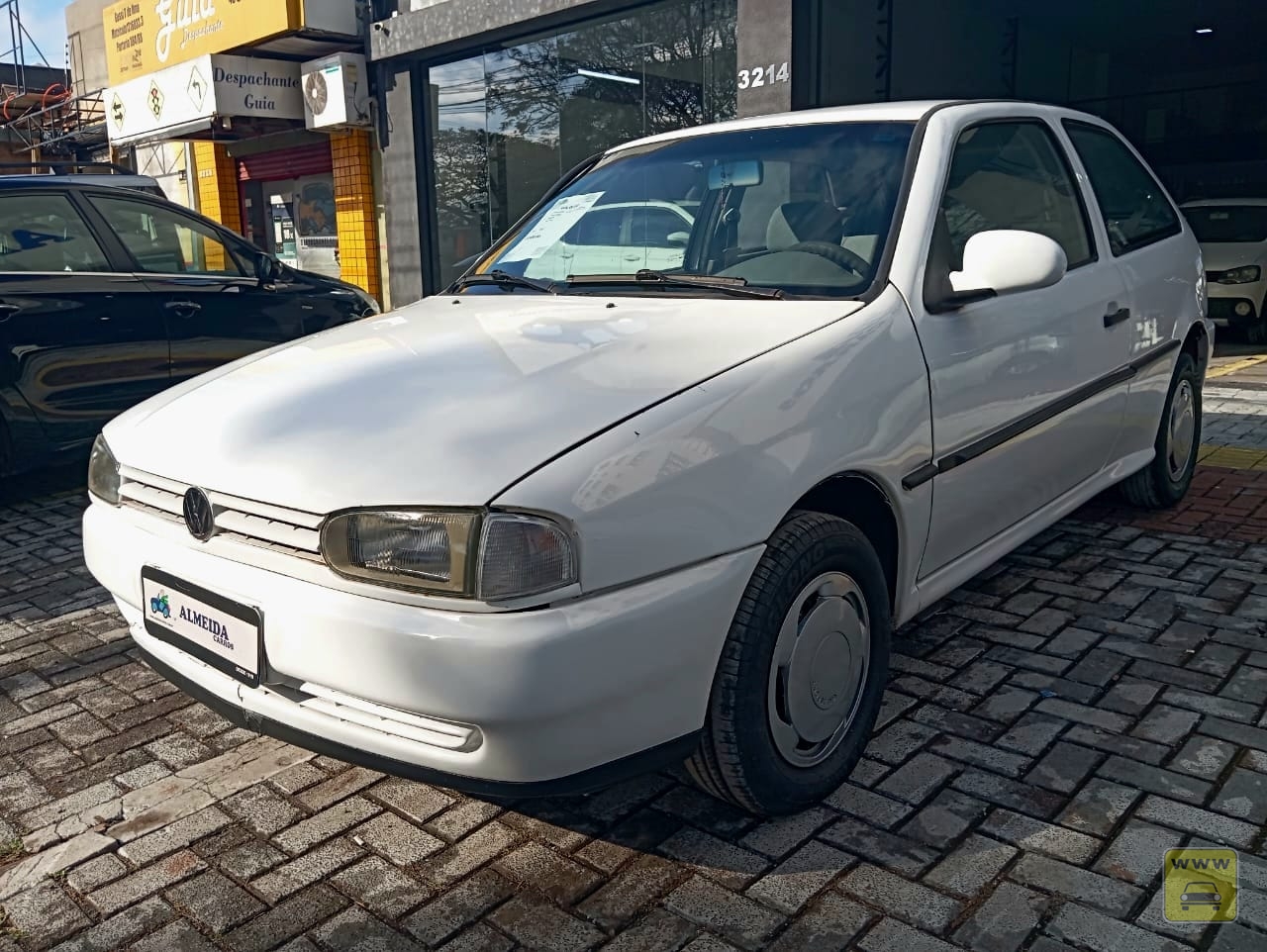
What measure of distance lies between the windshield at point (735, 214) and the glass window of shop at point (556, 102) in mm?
6118

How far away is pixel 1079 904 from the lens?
2271mm

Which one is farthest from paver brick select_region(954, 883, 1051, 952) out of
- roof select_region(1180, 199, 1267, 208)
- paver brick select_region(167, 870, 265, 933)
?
roof select_region(1180, 199, 1267, 208)

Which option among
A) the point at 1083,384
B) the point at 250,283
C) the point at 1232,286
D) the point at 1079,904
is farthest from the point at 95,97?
the point at 1079,904

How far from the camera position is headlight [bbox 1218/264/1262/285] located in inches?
470

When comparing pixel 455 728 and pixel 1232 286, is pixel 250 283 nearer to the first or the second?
pixel 455 728

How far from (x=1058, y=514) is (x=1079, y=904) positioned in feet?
6.05

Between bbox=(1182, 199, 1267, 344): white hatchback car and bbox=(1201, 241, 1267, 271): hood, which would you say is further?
bbox=(1201, 241, 1267, 271): hood

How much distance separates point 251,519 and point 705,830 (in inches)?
49.7

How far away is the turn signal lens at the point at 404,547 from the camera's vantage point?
2.06 m

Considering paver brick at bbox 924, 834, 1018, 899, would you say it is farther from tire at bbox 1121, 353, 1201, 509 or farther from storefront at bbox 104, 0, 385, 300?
storefront at bbox 104, 0, 385, 300

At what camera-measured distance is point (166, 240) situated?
628 cm

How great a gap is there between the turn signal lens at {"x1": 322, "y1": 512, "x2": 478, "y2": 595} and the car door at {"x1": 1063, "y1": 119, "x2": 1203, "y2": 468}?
117 inches

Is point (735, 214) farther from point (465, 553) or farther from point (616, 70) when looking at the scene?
point (616, 70)

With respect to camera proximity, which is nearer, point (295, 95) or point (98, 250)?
point (98, 250)
